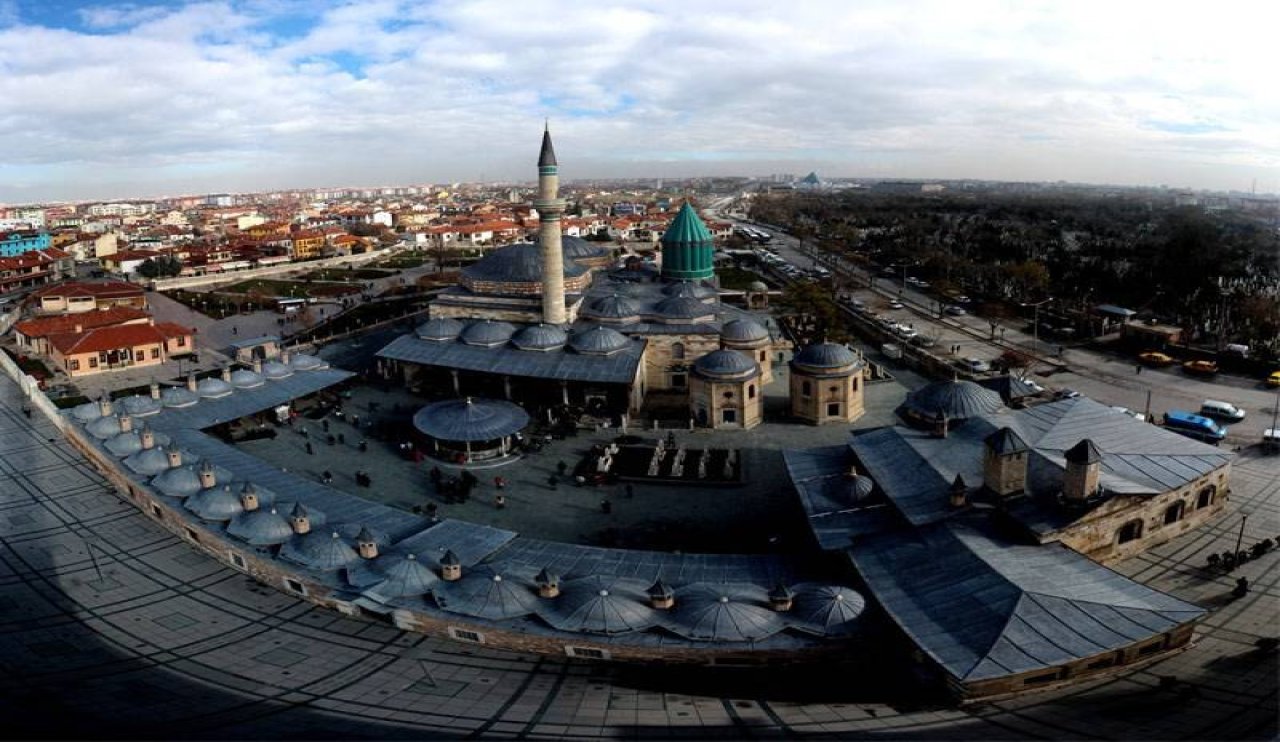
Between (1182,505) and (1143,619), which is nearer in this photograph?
(1143,619)

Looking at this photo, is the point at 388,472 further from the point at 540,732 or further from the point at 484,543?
the point at 540,732

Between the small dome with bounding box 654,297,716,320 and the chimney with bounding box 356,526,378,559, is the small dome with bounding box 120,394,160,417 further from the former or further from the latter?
the small dome with bounding box 654,297,716,320

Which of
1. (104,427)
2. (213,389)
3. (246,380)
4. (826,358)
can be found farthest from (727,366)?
(104,427)

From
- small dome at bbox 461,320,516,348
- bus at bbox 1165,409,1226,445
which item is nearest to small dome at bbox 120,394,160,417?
small dome at bbox 461,320,516,348

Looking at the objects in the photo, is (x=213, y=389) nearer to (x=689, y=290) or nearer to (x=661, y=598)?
(x=689, y=290)

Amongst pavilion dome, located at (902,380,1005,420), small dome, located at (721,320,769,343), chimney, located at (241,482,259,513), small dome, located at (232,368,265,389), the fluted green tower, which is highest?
the fluted green tower

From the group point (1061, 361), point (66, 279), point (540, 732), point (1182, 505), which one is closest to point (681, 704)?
point (540, 732)

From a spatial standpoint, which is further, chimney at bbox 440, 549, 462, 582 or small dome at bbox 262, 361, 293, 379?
small dome at bbox 262, 361, 293, 379
